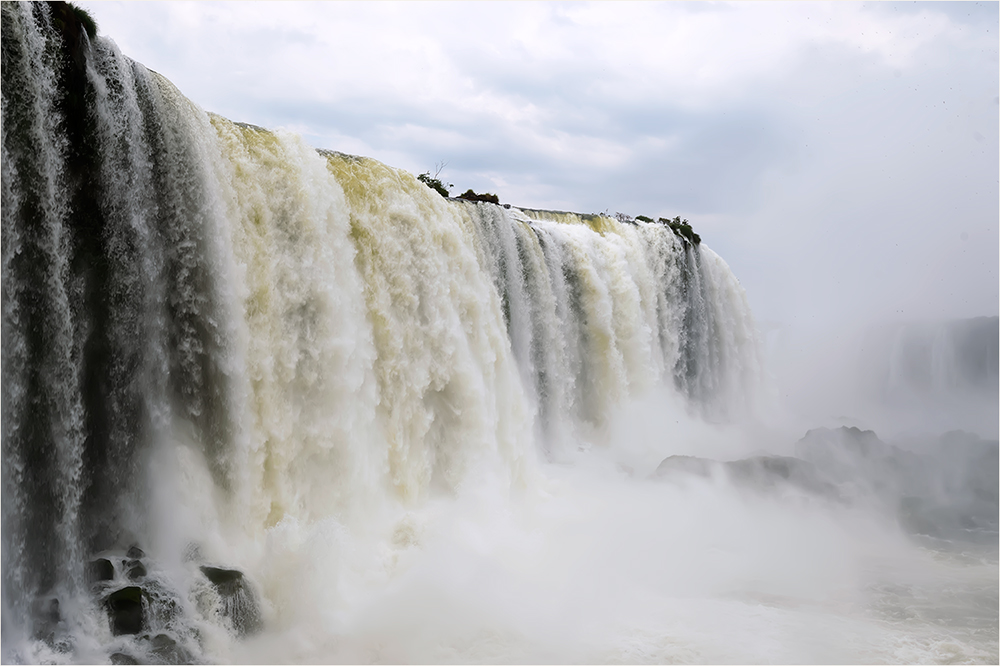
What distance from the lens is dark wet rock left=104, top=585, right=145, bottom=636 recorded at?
210 inches

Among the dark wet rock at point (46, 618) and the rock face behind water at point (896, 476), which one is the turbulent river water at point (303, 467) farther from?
the rock face behind water at point (896, 476)

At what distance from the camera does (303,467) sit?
7461 millimetres

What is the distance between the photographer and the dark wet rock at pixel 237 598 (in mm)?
5754

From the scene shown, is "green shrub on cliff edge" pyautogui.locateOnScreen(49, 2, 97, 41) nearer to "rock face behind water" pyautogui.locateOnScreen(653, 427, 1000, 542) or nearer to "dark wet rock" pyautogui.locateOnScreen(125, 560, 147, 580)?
"dark wet rock" pyautogui.locateOnScreen(125, 560, 147, 580)

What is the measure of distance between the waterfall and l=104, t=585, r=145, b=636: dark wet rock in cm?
3

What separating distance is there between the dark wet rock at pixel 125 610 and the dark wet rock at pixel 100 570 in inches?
10.5

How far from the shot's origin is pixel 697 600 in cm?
736

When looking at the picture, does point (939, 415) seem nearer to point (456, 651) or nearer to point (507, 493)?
point (507, 493)

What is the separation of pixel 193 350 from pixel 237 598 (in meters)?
2.23

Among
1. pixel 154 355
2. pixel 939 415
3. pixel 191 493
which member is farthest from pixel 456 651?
pixel 939 415

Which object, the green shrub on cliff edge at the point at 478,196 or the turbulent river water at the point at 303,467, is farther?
the green shrub on cliff edge at the point at 478,196

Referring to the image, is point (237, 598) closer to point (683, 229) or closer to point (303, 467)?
point (303, 467)

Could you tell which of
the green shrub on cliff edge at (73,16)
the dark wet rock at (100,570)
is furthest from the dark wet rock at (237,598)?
the green shrub on cliff edge at (73,16)

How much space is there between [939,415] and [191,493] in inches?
769
